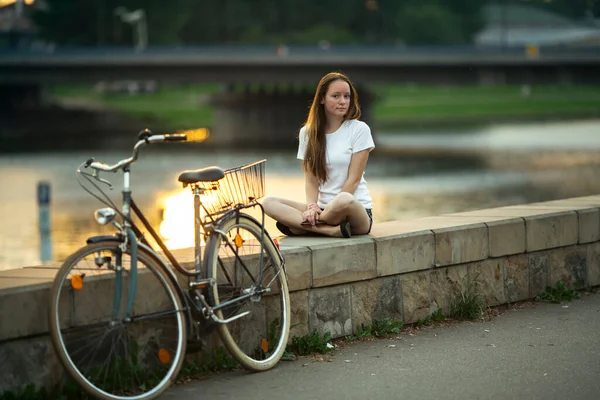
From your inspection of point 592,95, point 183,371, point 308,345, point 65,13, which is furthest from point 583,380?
point 592,95

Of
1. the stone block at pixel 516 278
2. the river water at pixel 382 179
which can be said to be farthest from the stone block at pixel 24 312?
the river water at pixel 382 179

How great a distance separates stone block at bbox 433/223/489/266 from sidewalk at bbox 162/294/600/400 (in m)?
0.43

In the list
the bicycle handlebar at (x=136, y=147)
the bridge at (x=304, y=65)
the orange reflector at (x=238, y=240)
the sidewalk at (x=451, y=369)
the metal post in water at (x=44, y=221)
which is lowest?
the metal post in water at (x=44, y=221)

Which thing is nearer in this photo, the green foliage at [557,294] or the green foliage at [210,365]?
the green foliage at [210,365]

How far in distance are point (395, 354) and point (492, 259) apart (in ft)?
4.95

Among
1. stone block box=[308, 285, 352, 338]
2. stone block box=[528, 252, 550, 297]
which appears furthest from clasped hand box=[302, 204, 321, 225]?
stone block box=[528, 252, 550, 297]

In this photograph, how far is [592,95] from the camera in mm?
97938

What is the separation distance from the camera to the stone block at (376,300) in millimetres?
7238

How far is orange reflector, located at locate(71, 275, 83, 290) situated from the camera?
5.52 m

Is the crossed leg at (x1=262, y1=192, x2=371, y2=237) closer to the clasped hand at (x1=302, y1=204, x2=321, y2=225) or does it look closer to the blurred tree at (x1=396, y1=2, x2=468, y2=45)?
the clasped hand at (x1=302, y1=204, x2=321, y2=225)

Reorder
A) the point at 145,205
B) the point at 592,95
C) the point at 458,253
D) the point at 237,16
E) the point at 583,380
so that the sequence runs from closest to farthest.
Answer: the point at 583,380 < the point at 458,253 < the point at 145,205 < the point at 237,16 < the point at 592,95

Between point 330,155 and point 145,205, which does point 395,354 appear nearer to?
point 330,155

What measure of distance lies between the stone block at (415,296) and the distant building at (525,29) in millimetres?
46003

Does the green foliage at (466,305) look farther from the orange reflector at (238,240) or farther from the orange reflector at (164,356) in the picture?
the orange reflector at (164,356)
